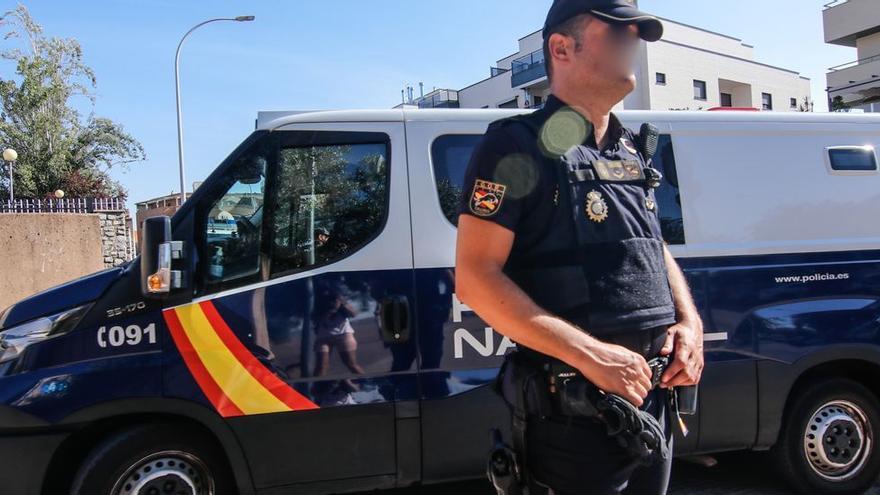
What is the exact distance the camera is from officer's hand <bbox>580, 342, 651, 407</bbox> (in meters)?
1.38

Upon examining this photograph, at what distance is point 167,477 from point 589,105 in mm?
2515

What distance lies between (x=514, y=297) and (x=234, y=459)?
6.56ft

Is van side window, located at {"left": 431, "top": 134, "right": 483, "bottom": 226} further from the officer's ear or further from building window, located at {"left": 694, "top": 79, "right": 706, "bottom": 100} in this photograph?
building window, located at {"left": 694, "top": 79, "right": 706, "bottom": 100}

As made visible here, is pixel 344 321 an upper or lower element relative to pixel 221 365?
upper

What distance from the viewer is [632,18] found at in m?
1.48

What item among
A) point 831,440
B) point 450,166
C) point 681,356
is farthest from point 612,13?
point 831,440

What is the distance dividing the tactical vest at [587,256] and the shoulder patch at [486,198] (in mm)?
134

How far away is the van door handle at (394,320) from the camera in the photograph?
2912 millimetres

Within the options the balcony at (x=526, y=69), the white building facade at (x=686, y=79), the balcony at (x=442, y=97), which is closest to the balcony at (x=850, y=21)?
the white building facade at (x=686, y=79)

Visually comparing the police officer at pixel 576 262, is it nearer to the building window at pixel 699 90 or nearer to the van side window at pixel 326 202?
the van side window at pixel 326 202

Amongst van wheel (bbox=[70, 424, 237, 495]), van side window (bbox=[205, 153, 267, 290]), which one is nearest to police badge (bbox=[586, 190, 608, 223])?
van side window (bbox=[205, 153, 267, 290])

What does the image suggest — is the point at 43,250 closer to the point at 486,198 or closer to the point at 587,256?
the point at 486,198

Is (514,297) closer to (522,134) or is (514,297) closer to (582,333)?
(582,333)

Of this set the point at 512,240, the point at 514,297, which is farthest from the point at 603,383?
the point at 512,240
